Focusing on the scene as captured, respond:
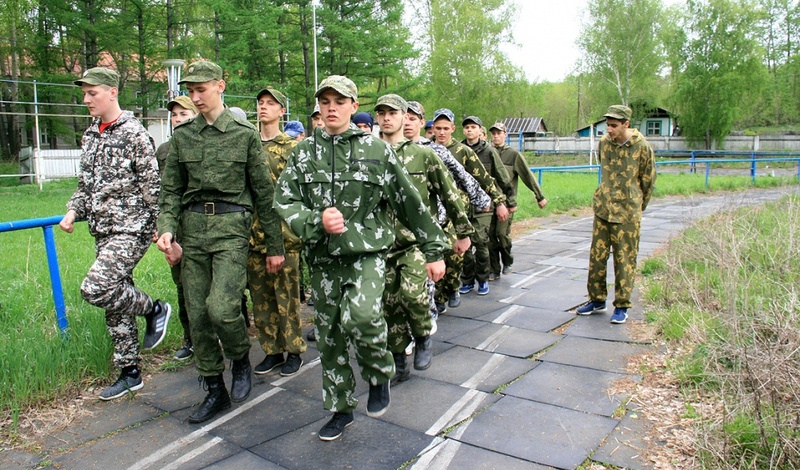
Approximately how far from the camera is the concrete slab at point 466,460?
→ 3.35m

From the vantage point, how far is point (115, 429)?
3910 millimetres

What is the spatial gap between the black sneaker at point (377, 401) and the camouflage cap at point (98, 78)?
2.70 meters

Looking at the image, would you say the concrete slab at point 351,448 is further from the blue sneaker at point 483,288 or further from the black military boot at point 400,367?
the blue sneaker at point 483,288

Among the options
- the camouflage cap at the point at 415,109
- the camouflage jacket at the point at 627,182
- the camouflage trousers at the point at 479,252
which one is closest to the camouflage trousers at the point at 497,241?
the camouflage trousers at the point at 479,252

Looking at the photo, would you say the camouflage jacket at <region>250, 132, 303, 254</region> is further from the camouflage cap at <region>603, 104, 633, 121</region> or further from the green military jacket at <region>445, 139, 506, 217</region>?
the camouflage cap at <region>603, 104, 633, 121</region>

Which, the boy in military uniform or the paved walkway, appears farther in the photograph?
the boy in military uniform

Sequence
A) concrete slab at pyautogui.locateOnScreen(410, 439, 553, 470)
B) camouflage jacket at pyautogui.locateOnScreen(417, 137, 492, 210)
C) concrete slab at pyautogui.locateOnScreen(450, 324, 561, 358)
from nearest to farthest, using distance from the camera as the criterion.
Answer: concrete slab at pyautogui.locateOnScreen(410, 439, 553, 470) < concrete slab at pyautogui.locateOnScreen(450, 324, 561, 358) < camouflage jacket at pyautogui.locateOnScreen(417, 137, 492, 210)

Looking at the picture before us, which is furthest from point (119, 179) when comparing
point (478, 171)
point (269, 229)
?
point (478, 171)

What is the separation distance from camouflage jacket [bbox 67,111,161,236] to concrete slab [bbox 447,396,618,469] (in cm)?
254

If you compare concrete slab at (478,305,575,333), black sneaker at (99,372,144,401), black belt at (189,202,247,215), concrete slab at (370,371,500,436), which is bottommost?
concrete slab at (370,371,500,436)

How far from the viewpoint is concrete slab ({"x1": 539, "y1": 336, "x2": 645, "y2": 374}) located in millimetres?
4910

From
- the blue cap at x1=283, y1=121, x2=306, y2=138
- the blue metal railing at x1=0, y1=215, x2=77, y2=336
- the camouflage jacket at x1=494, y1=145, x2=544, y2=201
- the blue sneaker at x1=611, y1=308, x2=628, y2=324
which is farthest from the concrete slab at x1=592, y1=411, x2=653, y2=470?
the blue cap at x1=283, y1=121, x2=306, y2=138

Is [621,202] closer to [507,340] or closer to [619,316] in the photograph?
[619,316]

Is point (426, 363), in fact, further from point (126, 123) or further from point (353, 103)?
point (126, 123)
